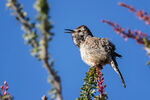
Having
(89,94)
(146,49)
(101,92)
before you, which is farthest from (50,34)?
(89,94)

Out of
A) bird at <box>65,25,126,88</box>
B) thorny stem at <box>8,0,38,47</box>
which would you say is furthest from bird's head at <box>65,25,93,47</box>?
thorny stem at <box>8,0,38,47</box>

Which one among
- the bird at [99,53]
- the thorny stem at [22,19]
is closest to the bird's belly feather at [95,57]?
the bird at [99,53]

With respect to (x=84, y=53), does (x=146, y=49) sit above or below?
below

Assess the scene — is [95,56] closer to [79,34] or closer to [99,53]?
[99,53]

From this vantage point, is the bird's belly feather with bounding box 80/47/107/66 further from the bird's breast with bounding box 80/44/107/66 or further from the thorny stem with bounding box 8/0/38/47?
the thorny stem with bounding box 8/0/38/47

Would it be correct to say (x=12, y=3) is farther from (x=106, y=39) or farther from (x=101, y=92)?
(x=106, y=39)

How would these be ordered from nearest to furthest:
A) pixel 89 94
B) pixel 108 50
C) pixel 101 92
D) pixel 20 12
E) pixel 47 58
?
pixel 47 58 < pixel 20 12 < pixel 101 92 < pixel 89 94 < pixel 108 50

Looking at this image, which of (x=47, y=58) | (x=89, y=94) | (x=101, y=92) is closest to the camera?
(x=47, y=58)

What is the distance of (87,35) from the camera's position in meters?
7.62

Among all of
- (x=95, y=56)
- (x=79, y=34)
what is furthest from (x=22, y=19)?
(x=79, y=34)

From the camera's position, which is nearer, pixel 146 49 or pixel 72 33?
pixel 146 49

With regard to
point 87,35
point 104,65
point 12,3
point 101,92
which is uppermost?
point 87,35

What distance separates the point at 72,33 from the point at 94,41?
0.91 m

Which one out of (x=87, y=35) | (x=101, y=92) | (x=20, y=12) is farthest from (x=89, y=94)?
(x=87, y=35)
